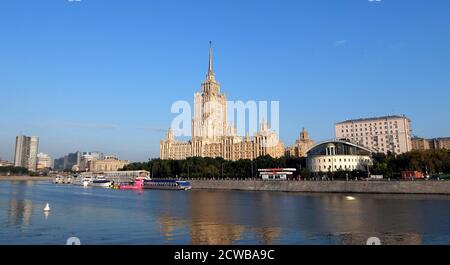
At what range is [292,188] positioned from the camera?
69875 millimetres

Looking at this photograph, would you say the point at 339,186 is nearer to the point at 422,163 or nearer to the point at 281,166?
the point at 422,163

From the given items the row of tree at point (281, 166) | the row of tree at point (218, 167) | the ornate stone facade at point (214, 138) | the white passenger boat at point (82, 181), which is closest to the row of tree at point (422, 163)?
the row of tree at point (281, 166)

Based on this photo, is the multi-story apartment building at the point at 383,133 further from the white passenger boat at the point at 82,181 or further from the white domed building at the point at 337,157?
the white passenger boat at the point at 82,181

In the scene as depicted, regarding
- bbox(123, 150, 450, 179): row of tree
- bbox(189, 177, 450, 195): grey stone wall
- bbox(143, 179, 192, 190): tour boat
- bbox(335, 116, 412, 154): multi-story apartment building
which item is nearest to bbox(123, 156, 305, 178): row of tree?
bbox(123, 150, 450, 179): row of tree

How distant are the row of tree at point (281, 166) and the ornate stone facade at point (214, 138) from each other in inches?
885

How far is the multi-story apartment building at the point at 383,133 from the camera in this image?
115312mm

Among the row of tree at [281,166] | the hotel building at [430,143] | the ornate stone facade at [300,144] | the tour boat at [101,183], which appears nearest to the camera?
the row of tree at [281,166]

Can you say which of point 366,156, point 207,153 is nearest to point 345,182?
point 366,156

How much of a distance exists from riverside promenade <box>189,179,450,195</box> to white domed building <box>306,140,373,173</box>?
17157 mm

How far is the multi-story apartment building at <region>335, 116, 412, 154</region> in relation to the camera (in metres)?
115

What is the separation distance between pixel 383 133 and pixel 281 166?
47517 millimetres

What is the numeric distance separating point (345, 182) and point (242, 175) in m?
34.9

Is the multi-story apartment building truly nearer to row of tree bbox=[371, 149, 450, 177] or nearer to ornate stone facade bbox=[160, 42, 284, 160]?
ornate stone facade bbox=[160, 42, 284, 160]

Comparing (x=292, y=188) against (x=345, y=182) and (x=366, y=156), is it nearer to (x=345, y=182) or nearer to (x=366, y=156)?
(x=345, y=182)
